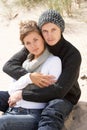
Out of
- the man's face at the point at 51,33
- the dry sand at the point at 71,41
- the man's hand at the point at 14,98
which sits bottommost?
the dry sand at the point at 71,41

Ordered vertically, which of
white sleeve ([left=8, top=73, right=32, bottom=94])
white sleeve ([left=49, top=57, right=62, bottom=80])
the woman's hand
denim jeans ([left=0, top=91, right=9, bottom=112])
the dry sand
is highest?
white sleeve ([left=49, top=57, right=62, bottom=80])

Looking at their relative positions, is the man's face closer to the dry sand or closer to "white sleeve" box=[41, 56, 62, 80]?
"white sleeve" box=[41, 56, 62, 80]

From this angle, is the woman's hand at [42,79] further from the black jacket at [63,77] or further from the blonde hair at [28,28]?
the blonde hair at [28,28]

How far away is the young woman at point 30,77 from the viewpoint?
3.27m

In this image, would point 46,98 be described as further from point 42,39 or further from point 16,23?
point 16,23

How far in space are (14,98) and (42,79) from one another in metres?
0.32

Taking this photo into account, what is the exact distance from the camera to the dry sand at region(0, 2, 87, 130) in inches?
151

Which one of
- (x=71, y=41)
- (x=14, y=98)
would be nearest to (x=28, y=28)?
(x=14, y=98)

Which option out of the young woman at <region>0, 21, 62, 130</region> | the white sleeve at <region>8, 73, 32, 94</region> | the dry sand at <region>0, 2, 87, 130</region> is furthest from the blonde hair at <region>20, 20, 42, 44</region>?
the dry sand at <region>0, 2, 87, 130</region>

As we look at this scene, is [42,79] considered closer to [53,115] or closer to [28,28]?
[53,115]

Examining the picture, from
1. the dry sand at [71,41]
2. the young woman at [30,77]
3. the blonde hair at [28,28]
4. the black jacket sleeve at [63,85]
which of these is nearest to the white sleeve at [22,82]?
the young woman at [30,77]

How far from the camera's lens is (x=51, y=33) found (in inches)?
129

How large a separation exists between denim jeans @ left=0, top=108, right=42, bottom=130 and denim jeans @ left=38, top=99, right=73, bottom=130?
3.4 inches

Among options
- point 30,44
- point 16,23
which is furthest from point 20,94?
point 16,23
